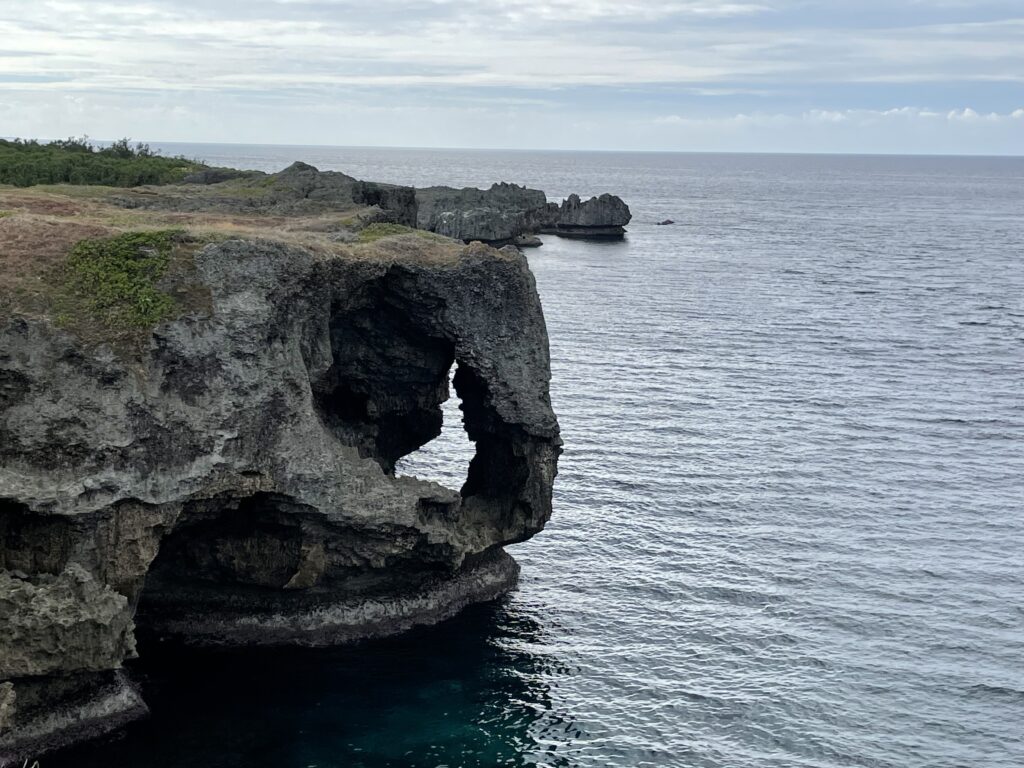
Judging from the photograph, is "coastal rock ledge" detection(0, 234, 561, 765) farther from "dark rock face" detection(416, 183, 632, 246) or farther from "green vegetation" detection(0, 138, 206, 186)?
"dark rock face" detection(416, 183, 632, 246)

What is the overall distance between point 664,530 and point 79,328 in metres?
27.3

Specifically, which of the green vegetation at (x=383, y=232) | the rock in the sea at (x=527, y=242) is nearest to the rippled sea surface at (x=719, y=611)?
the green vegetation at (x=383, y=232)

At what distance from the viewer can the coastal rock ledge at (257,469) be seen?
32.3 metres

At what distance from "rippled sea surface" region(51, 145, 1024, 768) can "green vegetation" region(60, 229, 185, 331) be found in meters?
11.9

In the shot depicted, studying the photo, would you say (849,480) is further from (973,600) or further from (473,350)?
(473,350)

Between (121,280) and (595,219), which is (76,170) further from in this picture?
(595,219)

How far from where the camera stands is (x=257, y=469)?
35.7m

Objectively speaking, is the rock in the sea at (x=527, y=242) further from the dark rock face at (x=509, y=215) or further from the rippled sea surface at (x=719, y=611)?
the rippled sea surface at (x=719, y=611)

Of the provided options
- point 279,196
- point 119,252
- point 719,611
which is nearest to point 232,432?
point 119,252

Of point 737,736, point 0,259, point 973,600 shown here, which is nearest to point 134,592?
point 0,259

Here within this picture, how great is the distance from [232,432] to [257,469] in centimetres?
145

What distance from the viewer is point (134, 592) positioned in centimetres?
3462

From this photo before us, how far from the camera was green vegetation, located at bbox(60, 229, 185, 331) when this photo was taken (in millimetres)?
34000

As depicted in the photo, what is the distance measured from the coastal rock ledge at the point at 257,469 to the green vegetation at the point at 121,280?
85 centimetres
